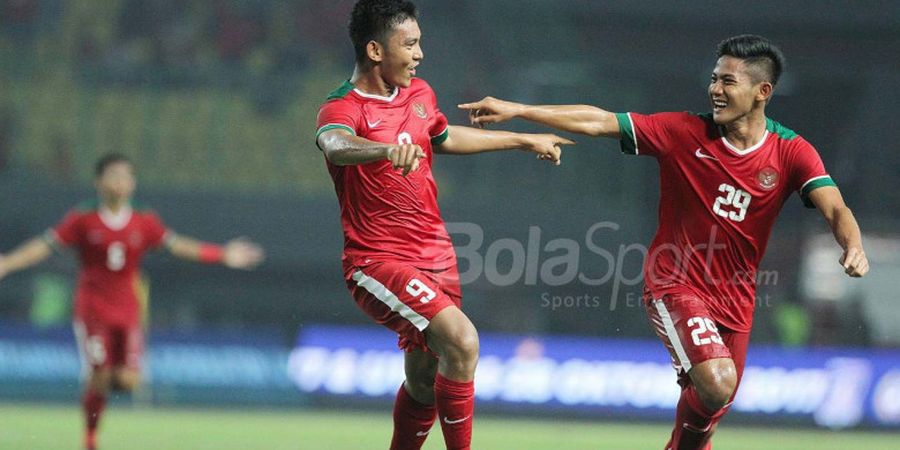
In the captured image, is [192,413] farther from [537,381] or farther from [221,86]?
[221,86]

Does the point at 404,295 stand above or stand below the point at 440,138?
below

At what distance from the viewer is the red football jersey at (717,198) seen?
596cm

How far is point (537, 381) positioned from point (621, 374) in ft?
2.80

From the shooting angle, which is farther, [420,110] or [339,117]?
[420,110]

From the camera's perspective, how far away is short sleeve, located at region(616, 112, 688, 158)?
606 centimetres

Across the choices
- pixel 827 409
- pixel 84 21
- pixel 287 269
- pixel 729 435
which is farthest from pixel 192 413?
pixel 84 21

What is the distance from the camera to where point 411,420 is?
599cm

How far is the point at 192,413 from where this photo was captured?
42.0 feet

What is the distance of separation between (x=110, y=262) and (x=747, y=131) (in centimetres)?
582

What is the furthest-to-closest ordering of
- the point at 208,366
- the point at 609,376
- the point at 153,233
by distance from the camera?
1. the point at 208,366
2. the point at 609,376
3. the point at 153,233

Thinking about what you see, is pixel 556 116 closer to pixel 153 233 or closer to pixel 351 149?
pixel 351 149

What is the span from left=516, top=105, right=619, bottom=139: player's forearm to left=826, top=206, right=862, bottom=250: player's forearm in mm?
1082

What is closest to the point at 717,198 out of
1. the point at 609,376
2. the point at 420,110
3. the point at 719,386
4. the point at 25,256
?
the point at 719,386

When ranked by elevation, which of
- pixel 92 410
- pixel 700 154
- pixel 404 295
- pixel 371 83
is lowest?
pixel 92 410
